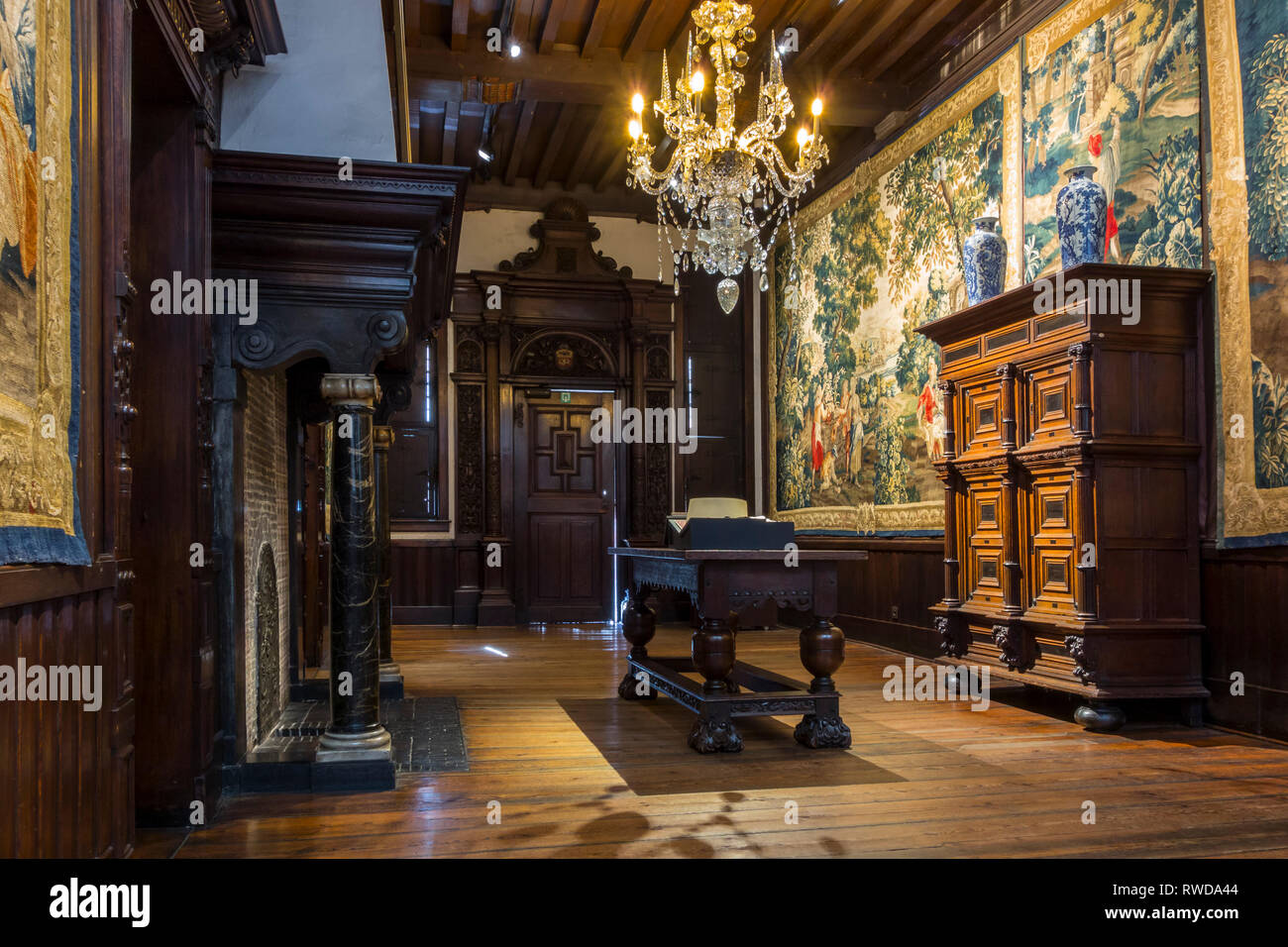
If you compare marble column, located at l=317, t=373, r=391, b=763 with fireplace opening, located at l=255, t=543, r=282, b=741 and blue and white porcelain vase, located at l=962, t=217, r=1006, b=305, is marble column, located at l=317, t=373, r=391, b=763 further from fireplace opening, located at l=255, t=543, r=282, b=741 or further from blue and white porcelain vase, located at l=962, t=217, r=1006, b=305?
blue and white porcelain vase, located at l=962, t=217, r=1006, b=305

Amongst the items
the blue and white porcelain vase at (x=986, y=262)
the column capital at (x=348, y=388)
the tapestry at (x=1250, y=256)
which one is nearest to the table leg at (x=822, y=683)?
the tapestry at (x=1250, y=256)

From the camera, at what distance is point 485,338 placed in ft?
34.9

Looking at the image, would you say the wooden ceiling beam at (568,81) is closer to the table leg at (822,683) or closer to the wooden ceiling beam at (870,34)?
the wooden ceiling beam at (870,34)

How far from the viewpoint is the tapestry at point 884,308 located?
7074mm

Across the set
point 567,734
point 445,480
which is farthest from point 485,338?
point 567,734

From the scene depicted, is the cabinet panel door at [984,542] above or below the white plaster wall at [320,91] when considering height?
below

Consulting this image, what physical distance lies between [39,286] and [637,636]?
177 inches

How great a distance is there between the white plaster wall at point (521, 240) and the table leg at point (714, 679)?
23.2ft

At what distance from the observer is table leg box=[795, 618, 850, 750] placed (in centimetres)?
459

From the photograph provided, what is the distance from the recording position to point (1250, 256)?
4789 millimetres

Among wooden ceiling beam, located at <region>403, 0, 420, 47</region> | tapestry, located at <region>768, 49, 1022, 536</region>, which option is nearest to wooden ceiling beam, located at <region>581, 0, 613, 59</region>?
wooden ceiling beam, located at <region>403, 0, 420, 47</region>

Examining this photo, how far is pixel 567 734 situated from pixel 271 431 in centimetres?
208

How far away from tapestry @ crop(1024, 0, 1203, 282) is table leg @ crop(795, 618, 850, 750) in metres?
2.71
